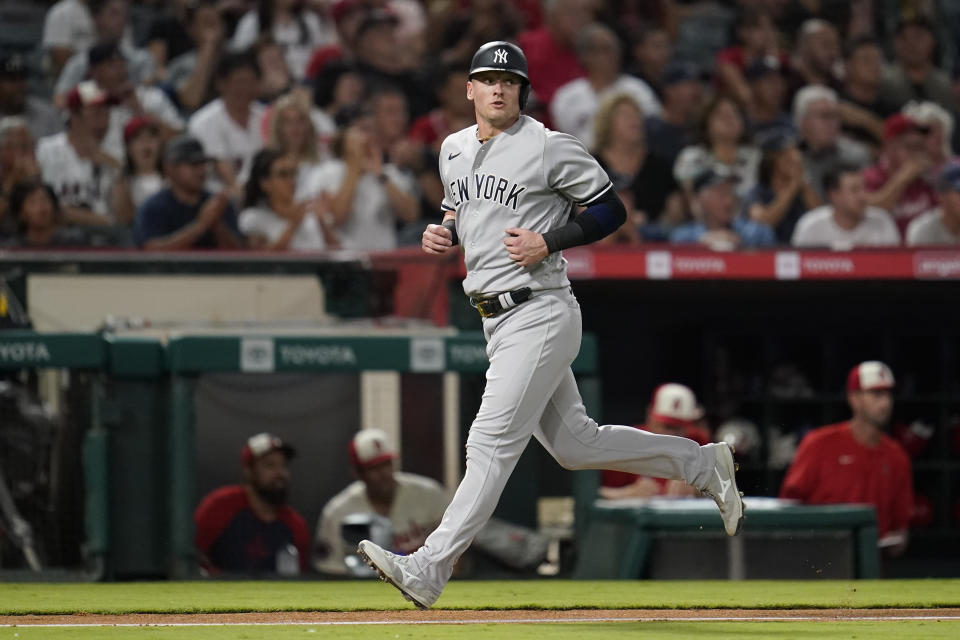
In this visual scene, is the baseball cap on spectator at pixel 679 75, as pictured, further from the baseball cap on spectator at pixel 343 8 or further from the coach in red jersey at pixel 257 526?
the coach in red jersey at pixel 257 526

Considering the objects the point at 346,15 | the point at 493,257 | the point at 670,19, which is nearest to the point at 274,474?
the point at 493,257

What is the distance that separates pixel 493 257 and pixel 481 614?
1.20 metres

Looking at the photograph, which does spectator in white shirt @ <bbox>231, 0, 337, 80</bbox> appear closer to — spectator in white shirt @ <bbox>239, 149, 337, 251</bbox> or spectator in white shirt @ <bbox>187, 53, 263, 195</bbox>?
spectator in white shirt @ <bbox>187, 53, 263, 195</bbox>

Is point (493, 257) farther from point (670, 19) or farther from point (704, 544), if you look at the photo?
point (670, 19)

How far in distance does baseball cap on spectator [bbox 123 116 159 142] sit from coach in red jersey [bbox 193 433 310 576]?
3.35 meters

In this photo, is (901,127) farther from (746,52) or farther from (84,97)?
(84,97)

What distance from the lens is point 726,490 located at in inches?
209

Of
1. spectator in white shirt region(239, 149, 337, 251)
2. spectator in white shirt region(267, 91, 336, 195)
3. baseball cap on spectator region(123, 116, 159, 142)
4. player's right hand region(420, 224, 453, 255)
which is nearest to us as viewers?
player's right hand region(420, 224, 453, 255)

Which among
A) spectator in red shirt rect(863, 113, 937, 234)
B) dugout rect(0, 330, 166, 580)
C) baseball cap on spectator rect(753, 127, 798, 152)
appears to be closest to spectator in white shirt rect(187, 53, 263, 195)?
baseball cap on spectator rect(753, 127, 798, 152)

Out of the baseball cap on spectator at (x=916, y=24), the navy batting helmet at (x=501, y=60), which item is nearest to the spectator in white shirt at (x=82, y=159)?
the navy batting helmet at (x=501, y=60)

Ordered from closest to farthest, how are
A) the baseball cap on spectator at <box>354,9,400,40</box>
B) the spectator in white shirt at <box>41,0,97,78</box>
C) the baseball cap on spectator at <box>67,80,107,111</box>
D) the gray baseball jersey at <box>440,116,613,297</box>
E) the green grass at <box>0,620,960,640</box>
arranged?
1. the green grass at <box>0,620,960,640</box>
2. the gray baseball jersey at <box>440,116,613,297</box>
3. the baseball cap on spectator at <box>67,80,107,111</box>
4. the spectator in white shirt at <box>41,0,97,78</box>
5. the baseball cap on spectator at <box>354,9,400,40</box>

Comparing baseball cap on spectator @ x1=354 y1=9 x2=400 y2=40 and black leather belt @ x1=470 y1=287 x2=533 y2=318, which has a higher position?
baseball cap on spectator @ x1=354 y1=9 x2=400 y2=40

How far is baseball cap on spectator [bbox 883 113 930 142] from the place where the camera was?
10820 millimetres

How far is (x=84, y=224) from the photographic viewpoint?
9.14m
